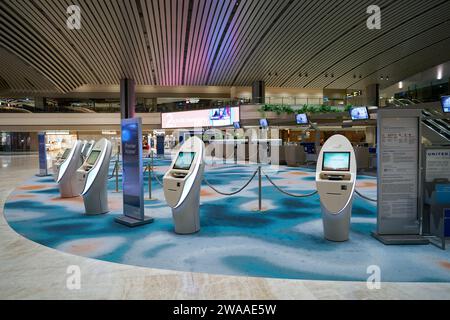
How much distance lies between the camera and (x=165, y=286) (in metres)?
3.18

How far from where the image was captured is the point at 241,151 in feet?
68.3

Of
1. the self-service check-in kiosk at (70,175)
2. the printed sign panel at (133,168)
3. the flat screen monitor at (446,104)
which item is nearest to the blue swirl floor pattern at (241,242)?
the printed sign panel at (133,168)

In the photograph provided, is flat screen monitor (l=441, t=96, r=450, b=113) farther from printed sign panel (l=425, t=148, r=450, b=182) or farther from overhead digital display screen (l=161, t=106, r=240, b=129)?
overhead digital display screen (l=161, t=106, r=240, b=129)

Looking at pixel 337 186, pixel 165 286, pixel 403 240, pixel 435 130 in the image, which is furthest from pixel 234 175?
pixel 165 286

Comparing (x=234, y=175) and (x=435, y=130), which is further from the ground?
(x=435, y=130)

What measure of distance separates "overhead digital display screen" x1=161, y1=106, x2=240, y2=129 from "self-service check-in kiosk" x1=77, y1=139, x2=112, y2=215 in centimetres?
1990

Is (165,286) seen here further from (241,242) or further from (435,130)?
(435,130)

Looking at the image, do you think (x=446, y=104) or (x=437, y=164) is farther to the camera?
(x=446, y=104)

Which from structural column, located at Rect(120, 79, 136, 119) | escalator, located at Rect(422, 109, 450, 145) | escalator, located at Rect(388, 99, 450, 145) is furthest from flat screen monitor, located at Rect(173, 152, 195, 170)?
structural column, located at Rect(120, 79, 136, 119)

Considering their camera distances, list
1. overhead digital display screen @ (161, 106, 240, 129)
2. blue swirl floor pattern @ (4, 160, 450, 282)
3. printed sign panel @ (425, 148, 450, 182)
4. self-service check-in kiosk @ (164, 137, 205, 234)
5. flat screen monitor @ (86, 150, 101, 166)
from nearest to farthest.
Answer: blue swirl floor pattern @ (4, 160, 450, 282), printed sign panel @ (425, 148, 450, 182), self-service check-in kiosk @ (164, 137, 205, 234), flat screen monitor @ (86, 150, 101, 166), overhead digital display screen @ (161, 106, 240, 129)

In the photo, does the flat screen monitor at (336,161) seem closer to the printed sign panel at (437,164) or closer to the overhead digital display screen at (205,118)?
the printed sign panel at (437,164)

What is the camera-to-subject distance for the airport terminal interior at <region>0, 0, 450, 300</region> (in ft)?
11.6

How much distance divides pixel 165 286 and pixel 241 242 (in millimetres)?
1737
